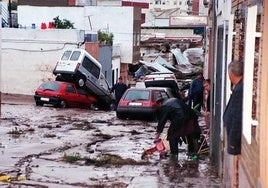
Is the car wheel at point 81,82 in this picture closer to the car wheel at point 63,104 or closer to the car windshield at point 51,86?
the car windshield at point 51,86

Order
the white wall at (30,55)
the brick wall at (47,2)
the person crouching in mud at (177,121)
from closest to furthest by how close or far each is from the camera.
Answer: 1. the person crouching in mud at (177,121)
2. the white wall at (30,55)
3. the brick wall at (47,2)

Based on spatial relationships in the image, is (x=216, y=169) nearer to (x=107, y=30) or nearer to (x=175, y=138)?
(x=175, y=138)

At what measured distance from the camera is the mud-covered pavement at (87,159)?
12711 millimetres

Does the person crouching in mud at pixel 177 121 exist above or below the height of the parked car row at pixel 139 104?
above

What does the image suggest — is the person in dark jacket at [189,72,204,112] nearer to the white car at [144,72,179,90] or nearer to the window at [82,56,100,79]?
the white car at [144,72,179,90]

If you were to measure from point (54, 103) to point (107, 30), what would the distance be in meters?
22.6

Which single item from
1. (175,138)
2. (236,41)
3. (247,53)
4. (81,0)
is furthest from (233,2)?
(81,0)

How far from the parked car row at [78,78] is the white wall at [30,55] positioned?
7.32 meters

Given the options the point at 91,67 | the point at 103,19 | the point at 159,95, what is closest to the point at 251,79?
the point at 159,95

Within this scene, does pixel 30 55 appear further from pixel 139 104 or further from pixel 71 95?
pixel 139 104

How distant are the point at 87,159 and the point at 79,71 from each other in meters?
16.8

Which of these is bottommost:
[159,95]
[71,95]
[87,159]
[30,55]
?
[71,95]

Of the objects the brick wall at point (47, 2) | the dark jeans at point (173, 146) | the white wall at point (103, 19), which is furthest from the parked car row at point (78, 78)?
the brick wall at point (47, 2)

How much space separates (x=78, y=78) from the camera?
31891 mm
